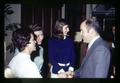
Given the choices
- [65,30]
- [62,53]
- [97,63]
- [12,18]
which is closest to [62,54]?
[62,53]

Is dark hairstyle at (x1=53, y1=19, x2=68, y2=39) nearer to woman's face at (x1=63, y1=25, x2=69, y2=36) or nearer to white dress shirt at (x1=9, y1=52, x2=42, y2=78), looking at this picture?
woman's face at (x1=63, y1=25, x2=69, y2=36)

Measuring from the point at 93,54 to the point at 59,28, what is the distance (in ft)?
1.65

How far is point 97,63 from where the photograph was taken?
14.1ft

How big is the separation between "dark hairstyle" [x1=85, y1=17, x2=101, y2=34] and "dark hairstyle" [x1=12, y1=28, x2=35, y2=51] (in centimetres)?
67

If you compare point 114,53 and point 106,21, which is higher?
point 106,21

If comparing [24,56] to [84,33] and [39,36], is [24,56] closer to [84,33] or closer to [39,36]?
[39,36]

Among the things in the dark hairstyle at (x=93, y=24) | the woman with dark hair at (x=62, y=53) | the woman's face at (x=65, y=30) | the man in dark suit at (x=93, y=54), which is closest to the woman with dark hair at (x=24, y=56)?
the woman with dark hair at (x=62, y=53)

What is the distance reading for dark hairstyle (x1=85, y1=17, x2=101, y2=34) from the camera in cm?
426

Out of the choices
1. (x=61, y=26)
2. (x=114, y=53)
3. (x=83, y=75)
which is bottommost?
(x=83, y=75)

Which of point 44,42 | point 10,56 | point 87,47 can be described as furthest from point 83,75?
point 10,56

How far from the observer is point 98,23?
4254 mm

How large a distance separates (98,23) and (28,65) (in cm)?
95

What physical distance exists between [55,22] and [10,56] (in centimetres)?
66

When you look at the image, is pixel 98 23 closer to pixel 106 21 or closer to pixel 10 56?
pixel 106 21
